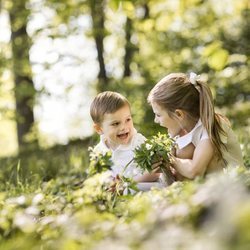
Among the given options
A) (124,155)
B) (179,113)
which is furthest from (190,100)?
(124,155)

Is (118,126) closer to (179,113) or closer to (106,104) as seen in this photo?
(106,104)

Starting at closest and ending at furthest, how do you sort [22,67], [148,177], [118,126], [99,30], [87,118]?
[148,177] → [118,126] → [22,67] → [99,30] → [87,118]

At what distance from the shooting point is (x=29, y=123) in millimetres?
14727

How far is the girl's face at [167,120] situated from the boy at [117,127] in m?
0.52

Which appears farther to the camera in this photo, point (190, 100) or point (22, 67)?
point (22, 67)

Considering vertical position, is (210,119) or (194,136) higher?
(210,119)

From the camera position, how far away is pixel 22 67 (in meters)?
12.9

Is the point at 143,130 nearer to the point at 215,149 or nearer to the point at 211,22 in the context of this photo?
the point at 215,149

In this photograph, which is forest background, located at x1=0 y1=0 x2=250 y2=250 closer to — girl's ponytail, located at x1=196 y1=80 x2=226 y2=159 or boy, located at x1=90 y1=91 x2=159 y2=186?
girl's ponytail, located at x1=196 y1=80 x2=226 y2=159

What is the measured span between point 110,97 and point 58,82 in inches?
397

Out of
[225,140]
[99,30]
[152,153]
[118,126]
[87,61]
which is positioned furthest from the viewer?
[87,61]

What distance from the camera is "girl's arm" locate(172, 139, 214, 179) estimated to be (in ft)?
14.3

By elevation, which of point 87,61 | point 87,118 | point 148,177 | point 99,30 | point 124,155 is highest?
point 99,30

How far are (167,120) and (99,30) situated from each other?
878 centimetres
